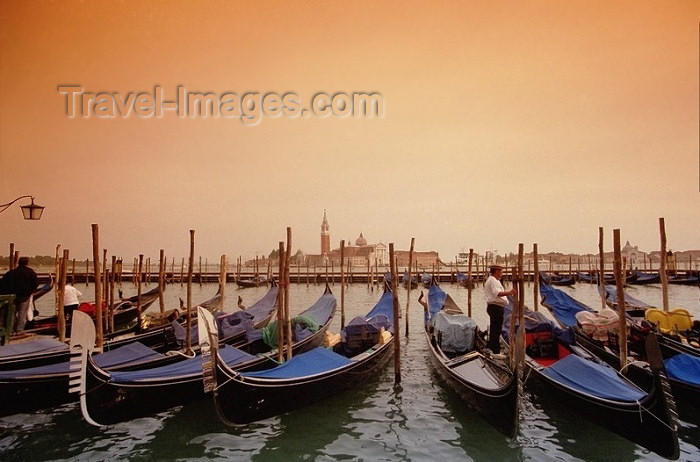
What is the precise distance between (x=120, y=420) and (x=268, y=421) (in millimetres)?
1510

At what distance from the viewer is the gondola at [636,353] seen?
4637 millimetres

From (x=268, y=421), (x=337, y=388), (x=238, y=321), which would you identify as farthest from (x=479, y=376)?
(x=238, y=321)

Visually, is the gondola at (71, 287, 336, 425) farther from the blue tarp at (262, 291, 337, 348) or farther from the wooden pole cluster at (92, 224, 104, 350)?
the wooden pole cluster at (92, 224, 104, 350)

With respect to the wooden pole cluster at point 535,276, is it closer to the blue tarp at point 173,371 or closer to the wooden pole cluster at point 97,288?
→ the blue tarp at point 173,371

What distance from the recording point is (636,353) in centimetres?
644

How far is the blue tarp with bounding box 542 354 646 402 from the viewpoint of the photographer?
426 cm

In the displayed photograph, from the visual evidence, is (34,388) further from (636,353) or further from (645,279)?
(645,279)

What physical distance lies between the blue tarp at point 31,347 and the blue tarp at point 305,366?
3.26 meters

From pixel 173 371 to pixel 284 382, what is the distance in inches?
51.1

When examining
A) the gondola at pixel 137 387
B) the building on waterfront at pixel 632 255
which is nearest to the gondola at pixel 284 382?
the gondola at pixel 137 387

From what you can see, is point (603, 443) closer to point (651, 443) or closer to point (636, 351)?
point (651, 443)

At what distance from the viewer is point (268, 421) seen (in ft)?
16.9

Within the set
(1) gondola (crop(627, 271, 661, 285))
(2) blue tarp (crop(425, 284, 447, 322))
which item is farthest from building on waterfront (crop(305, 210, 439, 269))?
(2) blue tarp (crop(425, 284, 447, 322))

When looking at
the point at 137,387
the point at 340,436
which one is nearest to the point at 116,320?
the point at 137,387
